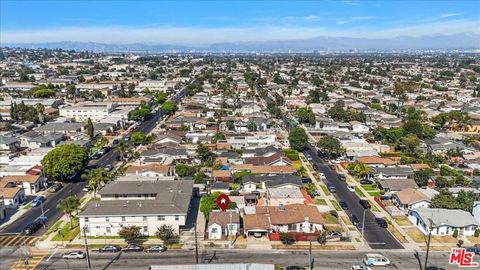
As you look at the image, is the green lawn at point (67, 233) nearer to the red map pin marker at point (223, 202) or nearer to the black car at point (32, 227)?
the black car at point (32, 227)

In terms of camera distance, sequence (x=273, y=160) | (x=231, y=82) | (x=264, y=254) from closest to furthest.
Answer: (x=264, y=254) < (x=273, y=160) < (x=231, y=82)

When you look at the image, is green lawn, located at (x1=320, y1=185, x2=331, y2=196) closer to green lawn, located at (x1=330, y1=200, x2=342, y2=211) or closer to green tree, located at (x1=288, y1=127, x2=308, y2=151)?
green lawn, located at (x1=330, y1=200, x2=342, y2=211)

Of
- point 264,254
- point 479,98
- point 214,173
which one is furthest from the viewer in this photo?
point 479,98

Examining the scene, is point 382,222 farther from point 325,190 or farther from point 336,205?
point 325,190

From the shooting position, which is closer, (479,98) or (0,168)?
(0,168)

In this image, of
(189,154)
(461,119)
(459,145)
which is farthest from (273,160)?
(461,119)

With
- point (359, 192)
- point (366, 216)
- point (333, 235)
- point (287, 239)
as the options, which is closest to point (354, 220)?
point (366, 216)

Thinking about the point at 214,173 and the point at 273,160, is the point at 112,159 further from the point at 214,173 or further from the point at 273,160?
the point at 273,160
